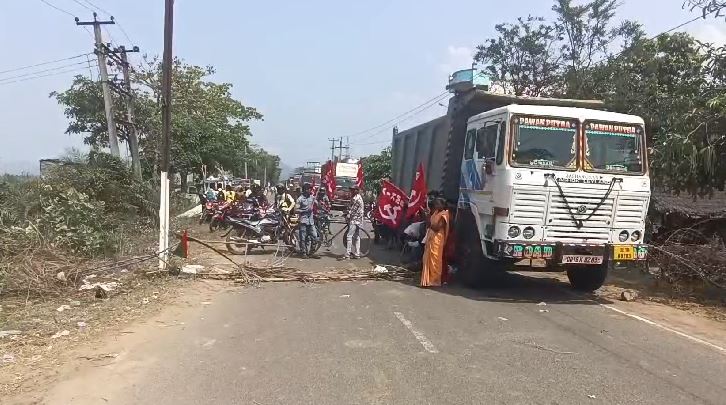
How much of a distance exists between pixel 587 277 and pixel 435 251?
2.50 m

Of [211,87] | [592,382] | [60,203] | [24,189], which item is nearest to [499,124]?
[592,382]

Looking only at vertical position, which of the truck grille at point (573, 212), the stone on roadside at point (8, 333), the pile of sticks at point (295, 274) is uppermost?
the truck grille at point (573, 212)

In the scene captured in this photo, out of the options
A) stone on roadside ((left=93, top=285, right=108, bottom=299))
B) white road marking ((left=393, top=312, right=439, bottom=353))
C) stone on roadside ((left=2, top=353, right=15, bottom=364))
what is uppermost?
white road marking ((left=393, top=312, right=439, bottom=353))

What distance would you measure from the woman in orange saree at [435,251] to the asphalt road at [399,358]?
1367 mm

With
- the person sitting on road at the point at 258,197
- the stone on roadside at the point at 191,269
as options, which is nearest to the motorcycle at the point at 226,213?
the person sitting on road at the point at 258,197

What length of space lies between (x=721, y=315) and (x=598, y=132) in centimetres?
305

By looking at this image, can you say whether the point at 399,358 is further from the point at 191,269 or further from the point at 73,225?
the point at 73,225

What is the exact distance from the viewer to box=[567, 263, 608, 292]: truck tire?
9.88 metres

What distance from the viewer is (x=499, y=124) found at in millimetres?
9188

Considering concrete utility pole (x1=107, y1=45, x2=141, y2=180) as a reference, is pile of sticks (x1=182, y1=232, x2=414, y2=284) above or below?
below

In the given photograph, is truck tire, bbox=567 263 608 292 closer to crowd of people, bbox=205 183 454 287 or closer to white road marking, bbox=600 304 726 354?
white road marking, bbox=600 304 726 354

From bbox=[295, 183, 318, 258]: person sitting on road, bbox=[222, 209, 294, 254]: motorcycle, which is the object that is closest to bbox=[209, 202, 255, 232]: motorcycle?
bbox=[222, 209, 294, 254]: motorcycle

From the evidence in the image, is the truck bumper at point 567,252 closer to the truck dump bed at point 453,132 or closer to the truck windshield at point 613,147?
the truck windshield at point 613,147

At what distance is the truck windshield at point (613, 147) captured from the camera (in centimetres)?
898
